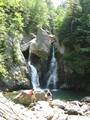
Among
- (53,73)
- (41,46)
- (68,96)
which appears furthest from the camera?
(41,46)

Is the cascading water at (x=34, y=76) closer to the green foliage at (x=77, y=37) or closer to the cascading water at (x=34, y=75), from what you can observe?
the cascading water at (x=34, y=75)

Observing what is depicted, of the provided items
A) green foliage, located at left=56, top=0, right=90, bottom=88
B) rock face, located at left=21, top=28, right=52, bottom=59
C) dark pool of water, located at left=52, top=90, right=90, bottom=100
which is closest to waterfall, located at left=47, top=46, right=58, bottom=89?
rock face, located at left=21, top=28, right=52, bottom=59

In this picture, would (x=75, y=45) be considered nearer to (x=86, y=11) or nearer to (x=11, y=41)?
(x=86, y=11)

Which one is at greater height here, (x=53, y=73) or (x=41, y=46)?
(x=41, y=46)

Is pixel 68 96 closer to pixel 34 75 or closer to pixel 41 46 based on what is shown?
pixel 34 75

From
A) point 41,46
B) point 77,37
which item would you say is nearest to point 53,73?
point 41,46

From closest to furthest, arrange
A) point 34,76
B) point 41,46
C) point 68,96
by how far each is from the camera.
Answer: point 68,96
point 34,76
point 41,46

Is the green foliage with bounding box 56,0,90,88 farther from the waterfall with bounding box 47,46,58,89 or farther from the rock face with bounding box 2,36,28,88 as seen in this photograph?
the rock face with bounding box 2,36,28,88

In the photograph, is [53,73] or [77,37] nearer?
[77,37]

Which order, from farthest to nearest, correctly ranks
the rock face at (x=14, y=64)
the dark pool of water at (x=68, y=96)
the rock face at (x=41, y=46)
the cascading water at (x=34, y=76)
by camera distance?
the rock face at (x=41, y=46) < the cascading water at (x=34, y=76) < the rock face at (x=14, y=64) < the dark pool of water at (x=68, y=96)

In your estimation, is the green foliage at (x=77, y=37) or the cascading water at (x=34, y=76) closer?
the green foliage at (x=77, y=37)

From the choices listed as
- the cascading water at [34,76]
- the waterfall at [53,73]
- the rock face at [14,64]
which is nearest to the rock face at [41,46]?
the waterfall at [53,73]

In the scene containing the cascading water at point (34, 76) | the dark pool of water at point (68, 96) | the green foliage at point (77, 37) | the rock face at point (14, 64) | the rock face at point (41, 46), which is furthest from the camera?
the rock face at point (41, 46)

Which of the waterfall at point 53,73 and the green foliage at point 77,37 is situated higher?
the green foliage at point 77,37
